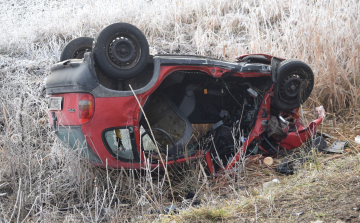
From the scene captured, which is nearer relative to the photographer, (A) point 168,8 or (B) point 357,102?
(B) point 357,102

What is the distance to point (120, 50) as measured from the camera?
302 cm

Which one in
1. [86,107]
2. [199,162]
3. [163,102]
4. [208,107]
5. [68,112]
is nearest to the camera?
[86,107]

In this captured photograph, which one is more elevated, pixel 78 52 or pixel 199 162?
pixel 78 52

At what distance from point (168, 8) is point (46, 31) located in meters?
2.76

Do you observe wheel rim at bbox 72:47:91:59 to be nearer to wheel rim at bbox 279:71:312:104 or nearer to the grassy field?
the grassy field

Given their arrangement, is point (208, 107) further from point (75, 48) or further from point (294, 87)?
point (75, 48)

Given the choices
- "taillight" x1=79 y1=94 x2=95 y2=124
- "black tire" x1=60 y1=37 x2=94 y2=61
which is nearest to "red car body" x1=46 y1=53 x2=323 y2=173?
"taillight" x1=79 y1=94 x2=95 y2=124

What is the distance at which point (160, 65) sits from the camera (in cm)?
318

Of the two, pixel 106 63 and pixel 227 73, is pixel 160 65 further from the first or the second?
pixel 227 73

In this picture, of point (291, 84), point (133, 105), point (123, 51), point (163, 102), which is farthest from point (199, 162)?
point (291, 84)

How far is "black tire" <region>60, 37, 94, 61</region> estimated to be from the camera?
3660mm

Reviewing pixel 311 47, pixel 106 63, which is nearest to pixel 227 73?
pixel 106 63

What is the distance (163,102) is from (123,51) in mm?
1082

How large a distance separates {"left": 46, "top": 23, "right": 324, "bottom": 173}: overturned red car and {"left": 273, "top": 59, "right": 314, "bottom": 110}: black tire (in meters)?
0.01
